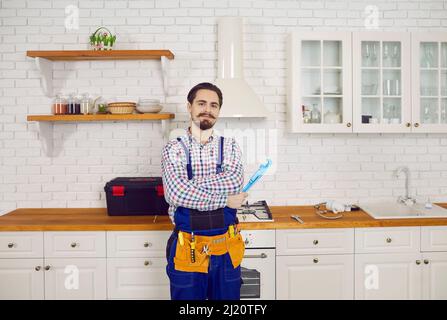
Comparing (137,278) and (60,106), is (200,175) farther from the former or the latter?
(60,106)

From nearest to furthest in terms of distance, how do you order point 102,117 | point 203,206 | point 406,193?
point 203,206
point 102,117
point 406,193

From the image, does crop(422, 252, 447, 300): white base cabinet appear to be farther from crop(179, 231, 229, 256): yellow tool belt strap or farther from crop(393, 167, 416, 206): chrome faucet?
crop(179, 231, 229, 256): yellow tool belt strap

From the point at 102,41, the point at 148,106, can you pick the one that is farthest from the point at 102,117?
the point at 102,41

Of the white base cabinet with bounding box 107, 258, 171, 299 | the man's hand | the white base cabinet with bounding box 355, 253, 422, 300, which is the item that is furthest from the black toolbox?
the white base cabinet with bounding box 355, 253, 422, 300

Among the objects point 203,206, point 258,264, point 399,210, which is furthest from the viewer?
point 399,210

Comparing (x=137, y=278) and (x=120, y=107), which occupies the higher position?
A: (x=120, y=107)

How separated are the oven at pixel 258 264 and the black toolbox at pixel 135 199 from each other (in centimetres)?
68

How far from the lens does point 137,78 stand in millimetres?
3869

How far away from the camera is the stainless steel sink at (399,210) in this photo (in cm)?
357

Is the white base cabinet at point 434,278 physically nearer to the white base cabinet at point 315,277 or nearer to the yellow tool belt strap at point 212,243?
the white base cabinet at point 315,277

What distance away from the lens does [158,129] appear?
389cm

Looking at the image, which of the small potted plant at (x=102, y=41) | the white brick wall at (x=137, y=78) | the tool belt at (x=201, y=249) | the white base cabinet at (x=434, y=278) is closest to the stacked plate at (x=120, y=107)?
the white brick wall at (x=137, y=78)

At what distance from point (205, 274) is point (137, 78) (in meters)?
1.90

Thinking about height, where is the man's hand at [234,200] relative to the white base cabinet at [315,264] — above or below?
above
